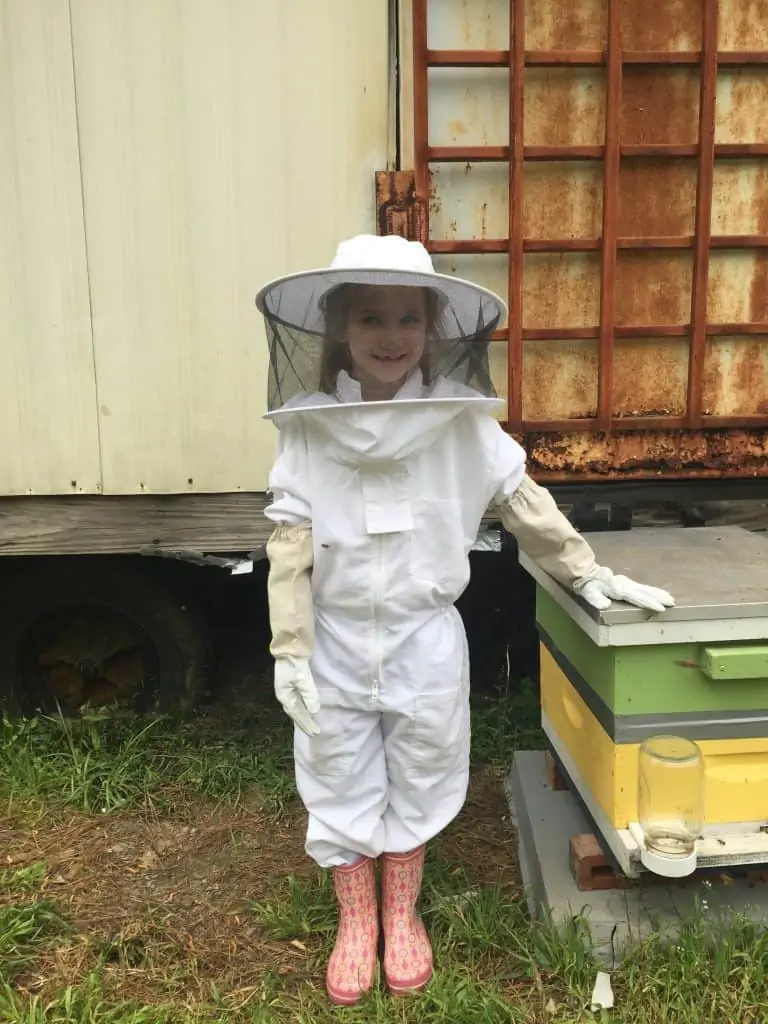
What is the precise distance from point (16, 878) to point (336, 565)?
145 centimetres

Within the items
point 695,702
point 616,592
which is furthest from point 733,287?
point 695,702

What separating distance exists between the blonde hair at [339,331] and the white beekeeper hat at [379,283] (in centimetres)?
2

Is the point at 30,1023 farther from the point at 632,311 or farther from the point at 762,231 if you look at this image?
the point at 762,231

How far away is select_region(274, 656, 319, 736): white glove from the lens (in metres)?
1.84

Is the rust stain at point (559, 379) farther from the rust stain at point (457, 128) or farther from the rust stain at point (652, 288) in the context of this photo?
the rust stain at point (457, 128)

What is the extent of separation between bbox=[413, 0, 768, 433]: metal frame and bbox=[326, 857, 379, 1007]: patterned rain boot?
4.88 feet

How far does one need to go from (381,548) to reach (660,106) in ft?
5.97

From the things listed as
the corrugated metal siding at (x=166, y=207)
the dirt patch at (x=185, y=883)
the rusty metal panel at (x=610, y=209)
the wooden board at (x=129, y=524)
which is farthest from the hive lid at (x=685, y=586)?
the corrugated metal siding at (x=166, y=207)

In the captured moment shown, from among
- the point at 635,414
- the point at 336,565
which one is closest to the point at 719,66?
the point at 635,414

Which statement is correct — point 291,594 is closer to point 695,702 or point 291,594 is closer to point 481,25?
point 695,702

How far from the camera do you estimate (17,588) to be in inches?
130

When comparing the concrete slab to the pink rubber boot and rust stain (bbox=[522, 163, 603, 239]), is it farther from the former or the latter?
rust stain (bbox=[522, 163, 603, 239])

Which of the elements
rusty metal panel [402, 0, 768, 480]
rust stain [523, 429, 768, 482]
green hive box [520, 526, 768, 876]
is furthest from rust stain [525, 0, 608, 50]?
green hive box [520, 526, 768, 876]

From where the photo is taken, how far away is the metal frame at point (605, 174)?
8.42 ft
